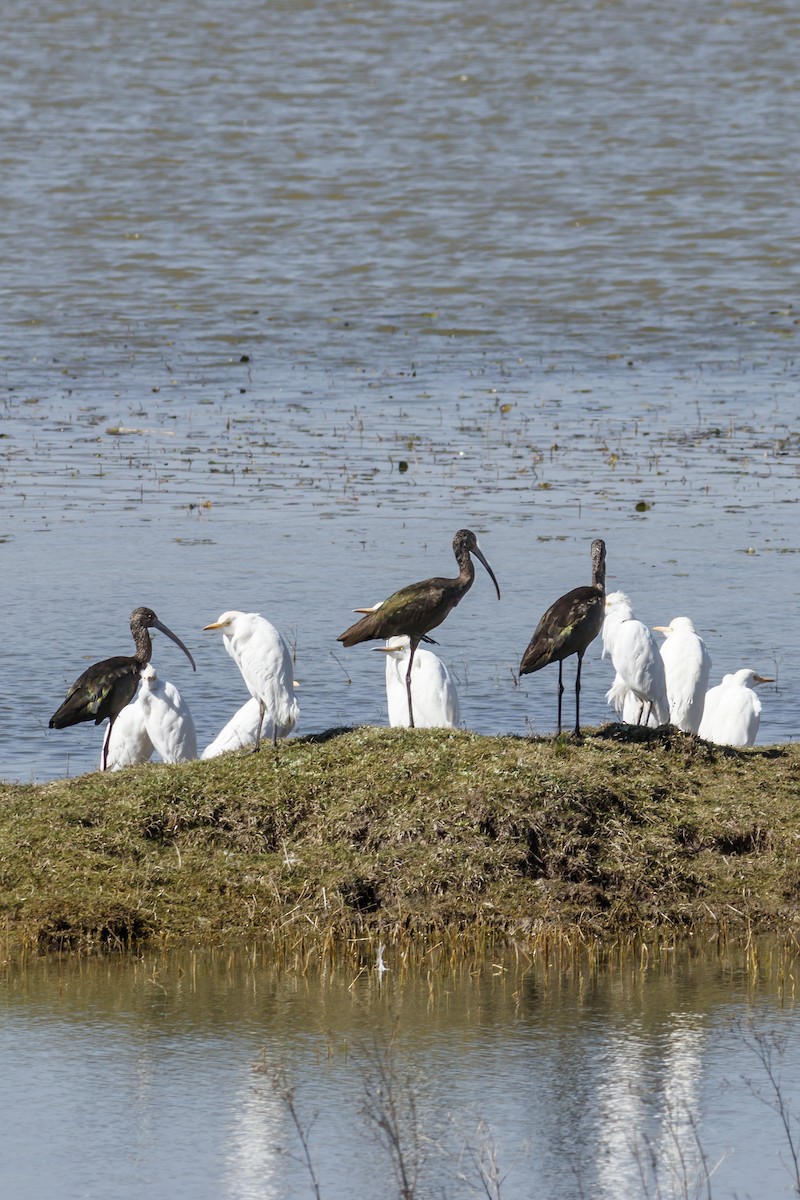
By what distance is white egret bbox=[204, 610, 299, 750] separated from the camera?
9766 mm

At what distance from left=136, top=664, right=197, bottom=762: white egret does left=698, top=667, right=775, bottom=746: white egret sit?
9.46 ft

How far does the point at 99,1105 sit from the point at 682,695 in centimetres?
544

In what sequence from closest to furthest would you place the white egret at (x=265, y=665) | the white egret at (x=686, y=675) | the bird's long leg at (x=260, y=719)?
the bird's long leg at (x=260, y=719) < the white egret at (x=265, y=665) < the white egret at (x=686, y=675)

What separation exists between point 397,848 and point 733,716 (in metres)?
3.27

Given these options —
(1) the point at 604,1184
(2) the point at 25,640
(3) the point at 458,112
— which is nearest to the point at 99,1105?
(1) the point at 604,1184

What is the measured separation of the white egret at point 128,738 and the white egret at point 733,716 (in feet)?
10.2

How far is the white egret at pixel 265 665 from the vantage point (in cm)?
977

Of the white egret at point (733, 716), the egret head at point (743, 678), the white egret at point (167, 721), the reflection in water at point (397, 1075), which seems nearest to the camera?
the reflection in water at point (397, 1075)

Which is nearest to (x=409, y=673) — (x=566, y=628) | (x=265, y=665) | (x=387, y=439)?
(x=265, y=665)

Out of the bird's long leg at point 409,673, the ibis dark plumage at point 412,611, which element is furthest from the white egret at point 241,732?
the ibis dark plumage at point 412,611

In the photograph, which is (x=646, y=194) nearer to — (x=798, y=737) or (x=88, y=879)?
(x=798, y=737)

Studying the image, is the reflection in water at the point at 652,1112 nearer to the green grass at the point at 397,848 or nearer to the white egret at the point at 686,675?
the green grass at the point at 397,848

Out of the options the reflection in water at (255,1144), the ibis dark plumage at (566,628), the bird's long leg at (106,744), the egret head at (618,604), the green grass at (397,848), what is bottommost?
the reflection in water at (255,1144)

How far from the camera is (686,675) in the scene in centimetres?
1130
